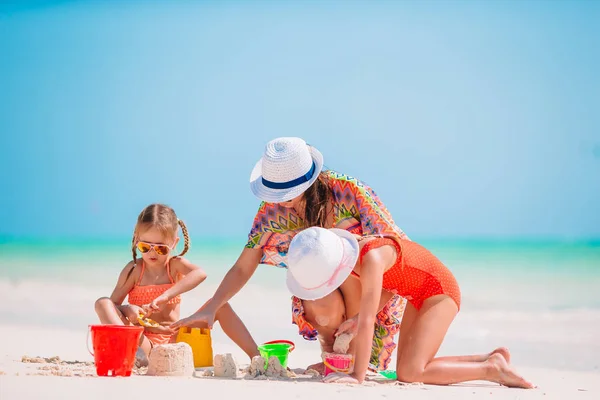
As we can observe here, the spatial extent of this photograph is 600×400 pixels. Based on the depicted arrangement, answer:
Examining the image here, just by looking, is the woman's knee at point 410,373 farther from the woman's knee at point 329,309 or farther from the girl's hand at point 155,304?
the girl's hand at point 155,304

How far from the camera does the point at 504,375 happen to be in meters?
3.70

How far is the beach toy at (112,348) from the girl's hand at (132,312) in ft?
2.74

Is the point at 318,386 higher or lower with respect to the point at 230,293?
lower

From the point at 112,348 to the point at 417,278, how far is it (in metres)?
1.49

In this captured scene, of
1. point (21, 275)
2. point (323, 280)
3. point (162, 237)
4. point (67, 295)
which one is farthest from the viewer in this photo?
point (21, 275)

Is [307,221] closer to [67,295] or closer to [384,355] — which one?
[384,355]

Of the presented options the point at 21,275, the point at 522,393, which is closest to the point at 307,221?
the point at 522,393

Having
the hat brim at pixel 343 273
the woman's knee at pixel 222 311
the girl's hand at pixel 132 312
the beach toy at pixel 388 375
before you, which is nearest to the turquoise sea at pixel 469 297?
the beach toy at pixel 388 375

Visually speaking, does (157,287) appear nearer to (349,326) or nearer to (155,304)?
(155,304)

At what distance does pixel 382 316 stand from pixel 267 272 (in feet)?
28.5

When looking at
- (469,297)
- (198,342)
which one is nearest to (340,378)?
(198,342)

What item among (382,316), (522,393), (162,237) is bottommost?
(522,393)

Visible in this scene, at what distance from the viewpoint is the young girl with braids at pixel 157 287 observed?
14.4 feet

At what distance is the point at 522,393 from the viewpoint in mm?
3492
